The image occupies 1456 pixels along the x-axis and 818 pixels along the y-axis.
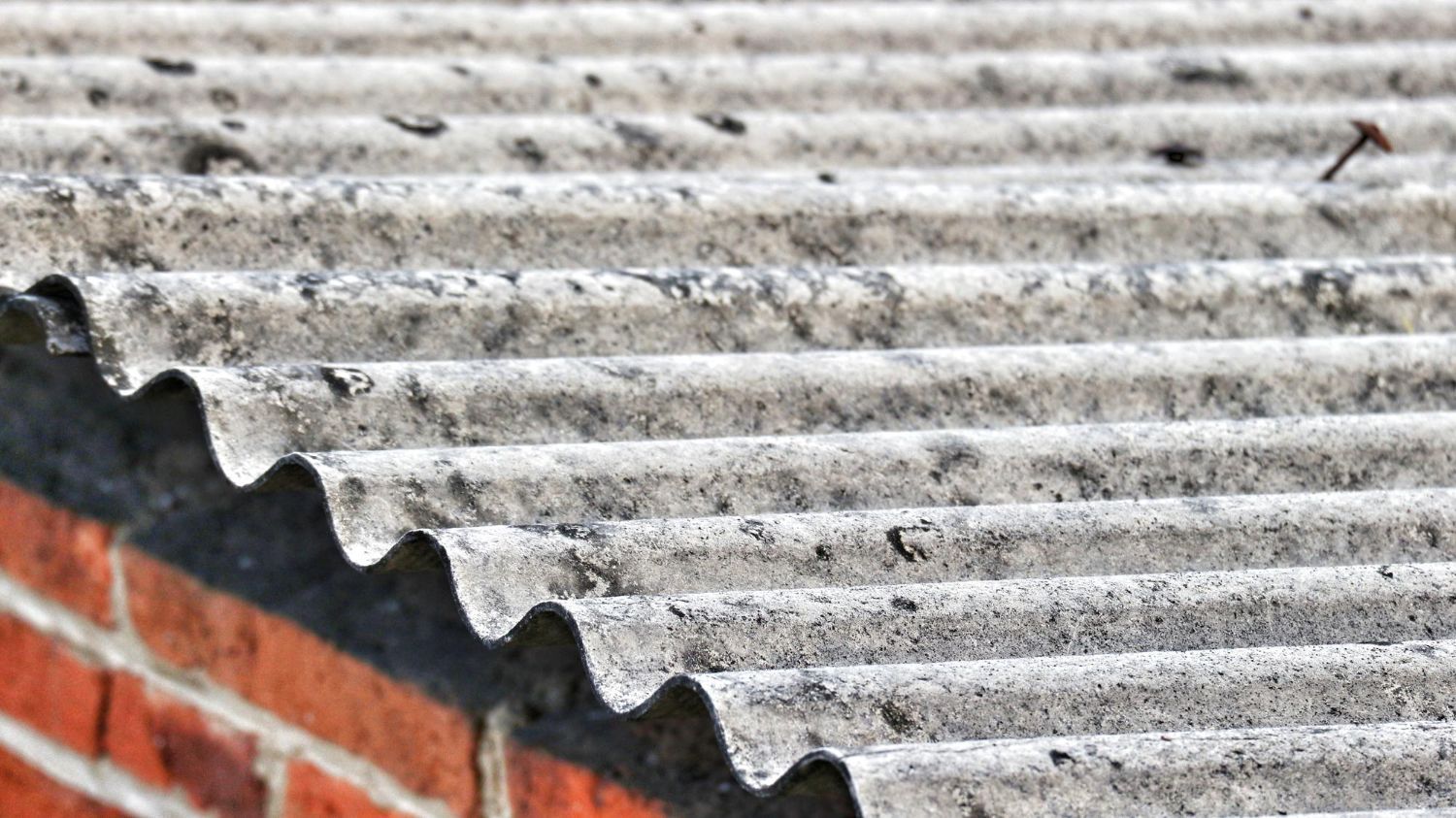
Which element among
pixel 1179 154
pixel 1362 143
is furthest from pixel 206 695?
pixel 1362 143

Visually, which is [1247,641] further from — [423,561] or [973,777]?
[423,561]

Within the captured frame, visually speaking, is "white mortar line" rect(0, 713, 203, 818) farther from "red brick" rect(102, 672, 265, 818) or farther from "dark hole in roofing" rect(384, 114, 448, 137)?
"dark hole in roofing" rect(384, 114, 448, 137)

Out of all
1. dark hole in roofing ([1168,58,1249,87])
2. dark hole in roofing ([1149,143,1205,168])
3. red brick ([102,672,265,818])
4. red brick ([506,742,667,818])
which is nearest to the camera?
red brick ([506,742,667,818])

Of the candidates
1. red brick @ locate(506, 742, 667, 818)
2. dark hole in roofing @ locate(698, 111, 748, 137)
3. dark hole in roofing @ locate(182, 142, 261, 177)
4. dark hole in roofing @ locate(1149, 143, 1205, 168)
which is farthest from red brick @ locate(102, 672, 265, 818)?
dark hole in roofing @ locate(1149, 143, 1205, 168)

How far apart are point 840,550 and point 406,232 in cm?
57

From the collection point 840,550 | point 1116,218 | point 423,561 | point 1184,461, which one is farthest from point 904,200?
point 423,561

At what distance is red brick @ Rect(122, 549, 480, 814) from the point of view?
5.30 ft

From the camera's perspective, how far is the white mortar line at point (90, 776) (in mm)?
1922

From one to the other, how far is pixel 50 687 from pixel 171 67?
74cm

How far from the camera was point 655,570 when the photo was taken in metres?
1.21

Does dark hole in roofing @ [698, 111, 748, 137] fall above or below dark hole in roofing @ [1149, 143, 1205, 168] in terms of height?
below

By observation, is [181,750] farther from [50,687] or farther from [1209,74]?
[1209,74]

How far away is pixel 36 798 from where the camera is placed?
2088 mm

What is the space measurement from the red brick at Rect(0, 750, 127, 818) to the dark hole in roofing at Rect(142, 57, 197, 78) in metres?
0.84
